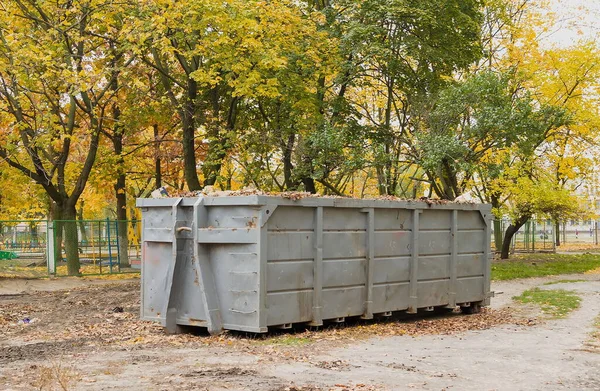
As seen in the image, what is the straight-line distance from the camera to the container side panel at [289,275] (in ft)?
33.9

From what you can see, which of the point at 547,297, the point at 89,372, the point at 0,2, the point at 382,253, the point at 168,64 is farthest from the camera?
the point at 168,64

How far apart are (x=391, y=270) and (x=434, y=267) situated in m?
1.10

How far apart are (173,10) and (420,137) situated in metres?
7.73

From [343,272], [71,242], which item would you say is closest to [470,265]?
[343,272]

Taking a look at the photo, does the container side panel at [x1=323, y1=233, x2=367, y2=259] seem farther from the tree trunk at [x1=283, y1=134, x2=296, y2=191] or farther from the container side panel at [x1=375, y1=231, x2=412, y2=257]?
the tree trunk at [x1=283, y1=134, x2=296, y2=191]

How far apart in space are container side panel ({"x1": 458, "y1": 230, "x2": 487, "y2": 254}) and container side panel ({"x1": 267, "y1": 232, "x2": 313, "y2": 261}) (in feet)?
12.0

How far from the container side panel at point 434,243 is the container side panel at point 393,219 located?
0.42 metres

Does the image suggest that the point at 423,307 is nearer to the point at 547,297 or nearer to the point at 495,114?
the point at 547,297

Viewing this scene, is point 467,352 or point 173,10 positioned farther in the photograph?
point 173,10

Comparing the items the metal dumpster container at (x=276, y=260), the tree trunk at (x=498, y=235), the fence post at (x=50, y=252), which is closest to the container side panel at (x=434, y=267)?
the metal dumpster container at (x=276, y=260)

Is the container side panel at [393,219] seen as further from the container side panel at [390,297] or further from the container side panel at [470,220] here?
the container side panel at [470,220]

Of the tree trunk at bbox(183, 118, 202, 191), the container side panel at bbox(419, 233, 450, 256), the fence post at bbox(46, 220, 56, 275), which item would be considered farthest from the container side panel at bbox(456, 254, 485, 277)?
the fence post at bbox(46, 220, 56, 275)

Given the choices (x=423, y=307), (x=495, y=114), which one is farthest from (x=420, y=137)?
(x=423, y=307)

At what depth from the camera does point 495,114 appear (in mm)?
23047
